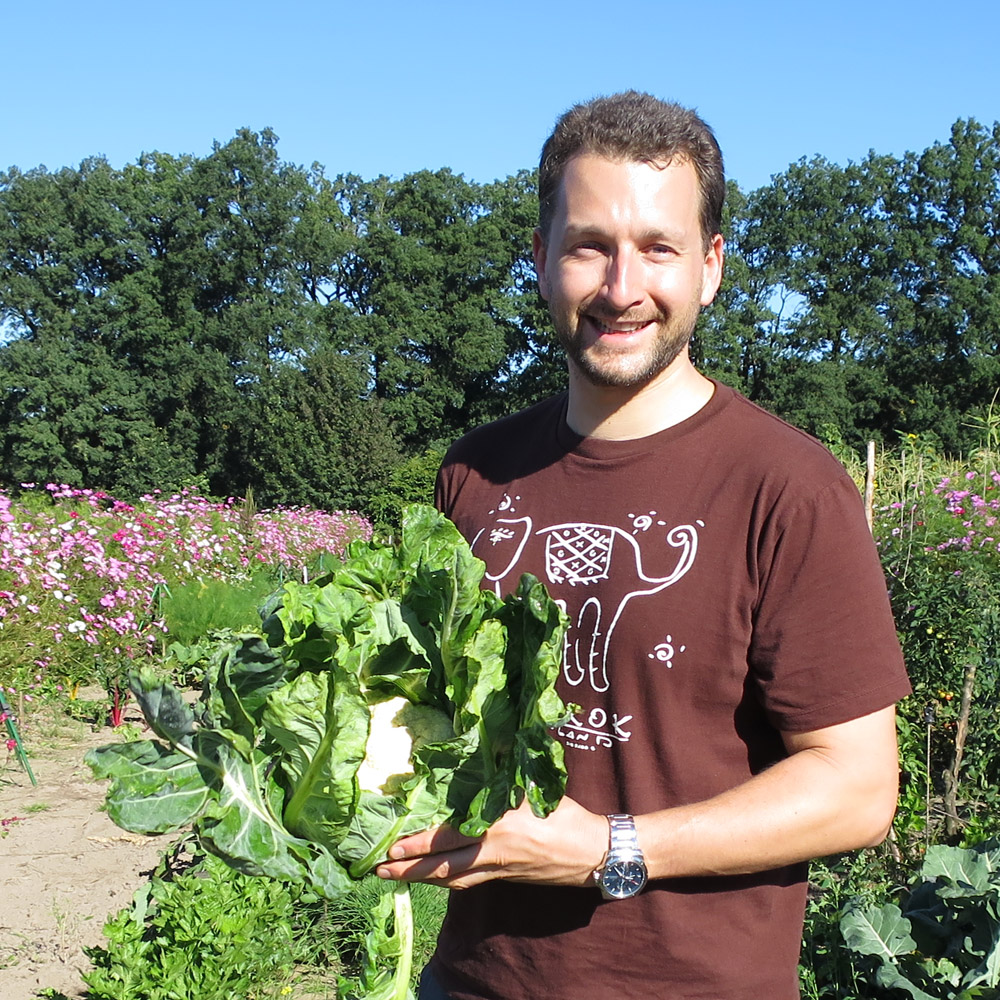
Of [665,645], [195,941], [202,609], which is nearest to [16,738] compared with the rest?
[202,609]

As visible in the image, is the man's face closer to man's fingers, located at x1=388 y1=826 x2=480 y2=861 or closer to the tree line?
man's fingers, located at x1=388 y1=826 x2=480 y2=861

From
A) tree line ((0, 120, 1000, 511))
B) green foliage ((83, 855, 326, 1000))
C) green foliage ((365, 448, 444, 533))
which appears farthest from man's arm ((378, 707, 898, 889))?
tree line ((0, 120, 1000, 511))

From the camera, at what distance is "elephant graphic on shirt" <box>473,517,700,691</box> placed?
72.6 inches

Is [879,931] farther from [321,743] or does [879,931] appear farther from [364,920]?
[321,743]

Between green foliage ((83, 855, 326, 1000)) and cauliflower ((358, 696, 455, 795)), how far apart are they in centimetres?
181

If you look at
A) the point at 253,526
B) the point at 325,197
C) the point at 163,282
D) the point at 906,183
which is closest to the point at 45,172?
the point at 163,282

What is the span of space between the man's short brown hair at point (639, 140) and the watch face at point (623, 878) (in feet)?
3.86

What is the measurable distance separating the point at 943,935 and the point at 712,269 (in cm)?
269

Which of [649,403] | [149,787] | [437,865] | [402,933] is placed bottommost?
[402,933]

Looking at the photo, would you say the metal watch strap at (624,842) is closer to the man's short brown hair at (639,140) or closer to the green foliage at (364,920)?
the man's short brown hair at (639,140)

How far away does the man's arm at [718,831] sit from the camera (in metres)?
1.68

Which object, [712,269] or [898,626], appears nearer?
[712,269]

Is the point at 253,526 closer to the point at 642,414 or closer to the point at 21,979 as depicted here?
the point at 21,979

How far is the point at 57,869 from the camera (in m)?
5.07
